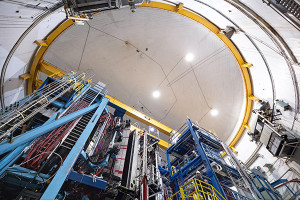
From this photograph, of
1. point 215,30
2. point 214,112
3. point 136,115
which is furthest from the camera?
point 214,112

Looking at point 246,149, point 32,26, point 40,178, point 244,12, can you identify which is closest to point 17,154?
point 40,178

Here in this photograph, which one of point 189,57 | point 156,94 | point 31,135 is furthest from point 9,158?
point 189,57

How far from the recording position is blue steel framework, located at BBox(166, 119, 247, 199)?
5.39 meters

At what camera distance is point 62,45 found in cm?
1003

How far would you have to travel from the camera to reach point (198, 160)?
5973 mm

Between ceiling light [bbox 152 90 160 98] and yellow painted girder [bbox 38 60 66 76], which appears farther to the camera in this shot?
ceiling light [bbox 152 90 160 98]

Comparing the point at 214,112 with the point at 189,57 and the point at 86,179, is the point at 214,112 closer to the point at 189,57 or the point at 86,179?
the point at 189,57

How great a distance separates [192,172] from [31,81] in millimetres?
10599

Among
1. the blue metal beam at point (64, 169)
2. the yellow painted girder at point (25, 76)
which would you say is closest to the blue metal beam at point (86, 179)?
the blue metal beam at point (64, 169)

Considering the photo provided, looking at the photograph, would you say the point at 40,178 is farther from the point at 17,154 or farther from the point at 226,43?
the point at 226,43

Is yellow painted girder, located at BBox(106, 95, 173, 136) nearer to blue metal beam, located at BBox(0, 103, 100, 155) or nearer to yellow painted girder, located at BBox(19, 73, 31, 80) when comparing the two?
yellow painted girder, located at BBox(19, 73, 31, 80)

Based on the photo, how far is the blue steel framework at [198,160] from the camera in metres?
5.39

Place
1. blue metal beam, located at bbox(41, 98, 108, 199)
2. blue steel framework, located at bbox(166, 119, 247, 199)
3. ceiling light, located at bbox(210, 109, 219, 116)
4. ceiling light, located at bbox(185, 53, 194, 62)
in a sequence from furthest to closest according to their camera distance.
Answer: ceiling light, located at bbox(210, 109, 219, 116), ceiling light, located at bbox(185, 53, 194, 62), blue steel framework, located at bbox(166, 119, 247, 199), blue metal beam, located at bbox(41, 98, 108, 199)

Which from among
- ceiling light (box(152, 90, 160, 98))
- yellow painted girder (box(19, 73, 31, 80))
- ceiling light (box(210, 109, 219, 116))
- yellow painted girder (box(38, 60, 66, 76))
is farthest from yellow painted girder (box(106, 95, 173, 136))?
yellow painted girder (box(19, 73, 31, 80))
